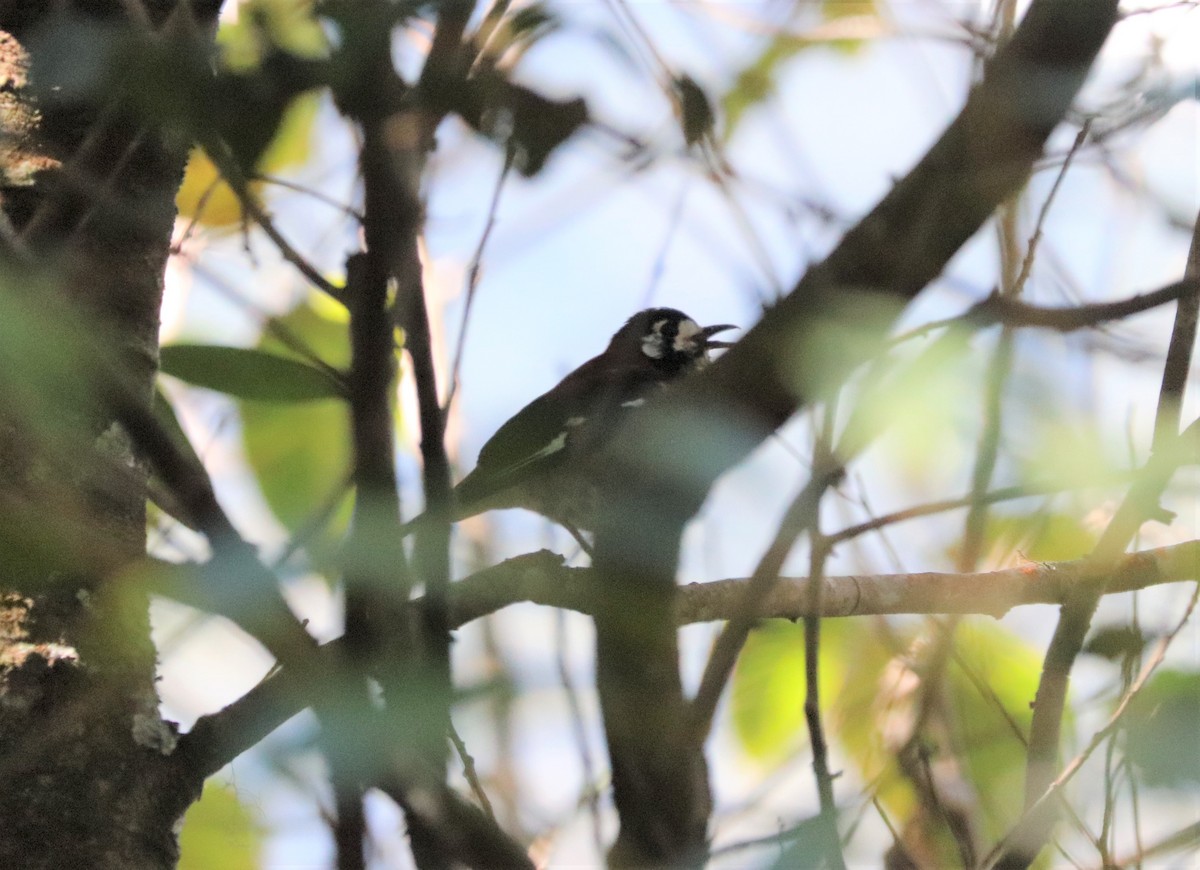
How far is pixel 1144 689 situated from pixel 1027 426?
47 centimetres

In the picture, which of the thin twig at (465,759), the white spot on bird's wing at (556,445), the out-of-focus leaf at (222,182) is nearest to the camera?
the thin twig at (465,759)

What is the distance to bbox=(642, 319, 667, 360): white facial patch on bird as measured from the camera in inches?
157

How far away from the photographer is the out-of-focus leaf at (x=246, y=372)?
3.41 ft

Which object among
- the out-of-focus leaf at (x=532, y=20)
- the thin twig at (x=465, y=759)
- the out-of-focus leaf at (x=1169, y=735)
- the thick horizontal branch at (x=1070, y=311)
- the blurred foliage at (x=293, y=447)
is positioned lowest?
the thin twig at (x=465, y=759)

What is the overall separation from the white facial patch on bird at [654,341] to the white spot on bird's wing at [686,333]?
6cm

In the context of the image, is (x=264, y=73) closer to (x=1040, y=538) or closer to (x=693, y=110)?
(x=693, y=110)

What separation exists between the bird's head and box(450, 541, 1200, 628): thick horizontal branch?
1.84m

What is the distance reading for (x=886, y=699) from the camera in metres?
2.39

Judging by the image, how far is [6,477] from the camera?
1.41 metres

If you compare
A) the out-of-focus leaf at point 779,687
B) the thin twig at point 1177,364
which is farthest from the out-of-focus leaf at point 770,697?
the thin twig at point 1177,364

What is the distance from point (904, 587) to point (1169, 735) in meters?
0.63

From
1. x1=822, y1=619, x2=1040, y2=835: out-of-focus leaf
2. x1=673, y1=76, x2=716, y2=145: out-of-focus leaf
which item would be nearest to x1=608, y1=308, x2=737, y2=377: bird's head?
x1=822, y1=619, x2=1040, y2=835: out-of-focus leaf

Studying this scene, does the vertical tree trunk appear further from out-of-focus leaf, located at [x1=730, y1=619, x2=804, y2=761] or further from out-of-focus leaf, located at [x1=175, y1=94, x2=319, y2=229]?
out-of-focus leaf, located at [x1=730, y1=619, x2=804, y2=761]

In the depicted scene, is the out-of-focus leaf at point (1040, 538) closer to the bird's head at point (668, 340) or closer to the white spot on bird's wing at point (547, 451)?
the white spot on bird's wing at point (547, 451)
